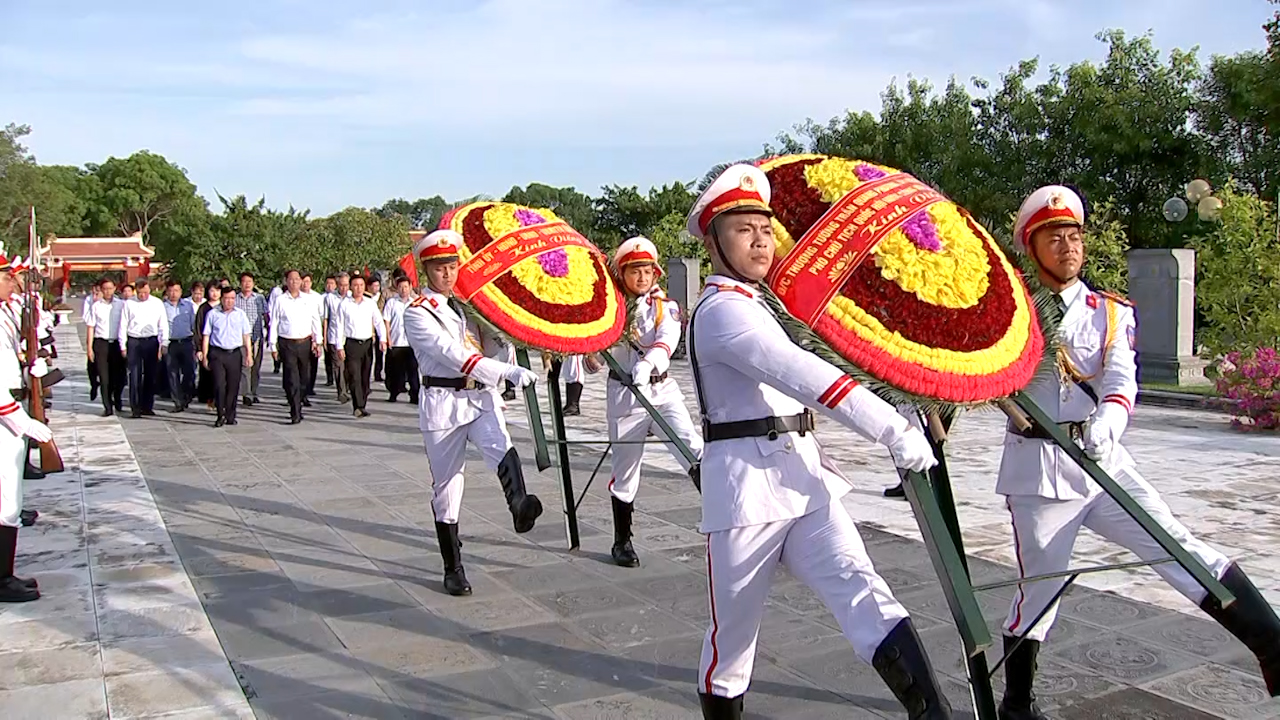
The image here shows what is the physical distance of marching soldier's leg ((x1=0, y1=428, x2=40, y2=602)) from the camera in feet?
17.6

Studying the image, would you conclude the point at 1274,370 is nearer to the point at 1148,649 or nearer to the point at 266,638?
the point at 1148,649

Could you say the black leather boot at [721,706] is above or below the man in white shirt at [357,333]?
below

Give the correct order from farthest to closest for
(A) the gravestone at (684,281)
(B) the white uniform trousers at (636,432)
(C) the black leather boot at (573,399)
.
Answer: (A) the gravestone at (684,281) < (C) the black leather boot at (573,399) < (B) the white uniform trousers at (636,432)

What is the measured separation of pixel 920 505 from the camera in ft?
9.55

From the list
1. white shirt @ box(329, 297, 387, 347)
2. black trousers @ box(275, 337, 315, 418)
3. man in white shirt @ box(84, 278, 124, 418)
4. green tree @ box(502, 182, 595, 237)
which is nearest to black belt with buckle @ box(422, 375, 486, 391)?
black trousers @ box(275, 337, 315, 418)

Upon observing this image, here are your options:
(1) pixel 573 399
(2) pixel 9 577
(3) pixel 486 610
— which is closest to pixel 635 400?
(3) pixel 486 610

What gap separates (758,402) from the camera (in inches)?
124

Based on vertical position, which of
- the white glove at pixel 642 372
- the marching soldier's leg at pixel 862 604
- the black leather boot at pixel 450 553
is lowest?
the black leather boot at pixel 450 553

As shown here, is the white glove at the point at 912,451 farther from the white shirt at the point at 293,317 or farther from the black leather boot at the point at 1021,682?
the white shirt at the point at 293,317

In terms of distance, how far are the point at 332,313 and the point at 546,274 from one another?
958cm

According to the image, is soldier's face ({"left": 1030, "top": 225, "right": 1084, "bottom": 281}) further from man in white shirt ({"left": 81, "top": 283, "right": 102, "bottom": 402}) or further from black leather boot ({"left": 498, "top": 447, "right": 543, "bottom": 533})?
man in white shirt ({"left": 81, "top": 283, "right": 102, "bottom": 402})

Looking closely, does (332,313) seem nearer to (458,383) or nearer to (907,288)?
(458,383)

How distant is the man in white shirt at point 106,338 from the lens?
13.4 meters

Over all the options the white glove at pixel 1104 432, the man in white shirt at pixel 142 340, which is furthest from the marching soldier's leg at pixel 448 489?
the man in white shirt at pixel 142 340
